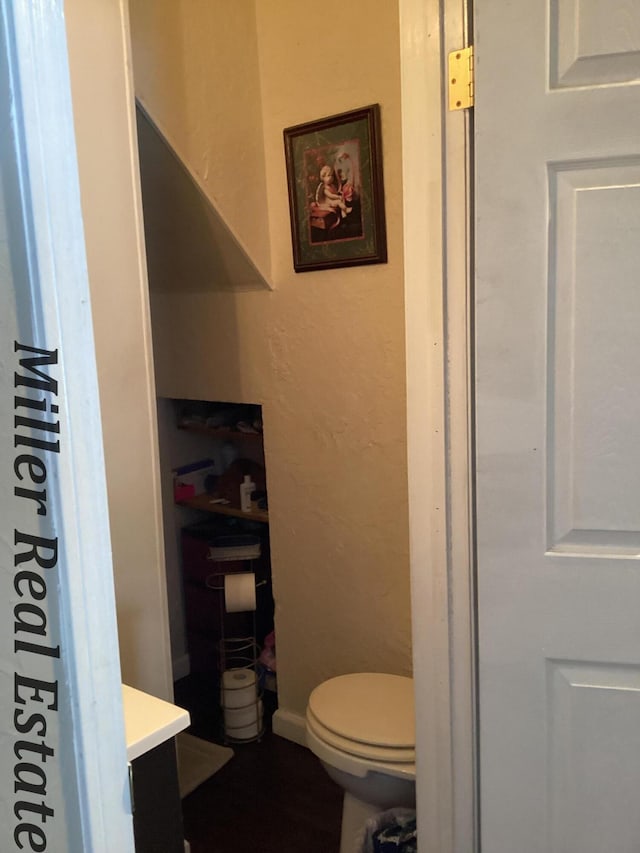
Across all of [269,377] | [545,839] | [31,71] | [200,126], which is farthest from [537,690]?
[200,126]

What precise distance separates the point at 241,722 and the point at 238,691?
0.36ft

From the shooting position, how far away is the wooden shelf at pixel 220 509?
269 cm

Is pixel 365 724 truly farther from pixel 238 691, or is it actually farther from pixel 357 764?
pixel 238 691

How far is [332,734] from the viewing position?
69.7 inches

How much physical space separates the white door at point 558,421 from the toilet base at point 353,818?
0.52 metres

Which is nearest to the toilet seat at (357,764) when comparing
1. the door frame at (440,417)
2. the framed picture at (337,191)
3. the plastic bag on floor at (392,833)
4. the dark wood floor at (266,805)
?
the plastic bag on floor at (392,833)

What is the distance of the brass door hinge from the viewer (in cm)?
120

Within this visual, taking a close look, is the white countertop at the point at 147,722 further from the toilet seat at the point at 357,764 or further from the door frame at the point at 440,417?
the toilet seat at the point at 357,764

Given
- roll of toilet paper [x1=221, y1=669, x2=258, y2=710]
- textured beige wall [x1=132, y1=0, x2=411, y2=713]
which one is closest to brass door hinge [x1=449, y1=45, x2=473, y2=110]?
textured beige wall [x1=132, y1=0, x2=411, y2=713]

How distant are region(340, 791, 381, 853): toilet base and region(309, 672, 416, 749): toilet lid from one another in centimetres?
19

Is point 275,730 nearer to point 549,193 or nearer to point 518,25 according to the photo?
point 549,193

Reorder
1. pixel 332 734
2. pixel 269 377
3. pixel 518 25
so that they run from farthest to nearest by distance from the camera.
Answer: pixel 269 377 → pixel 332 734 → pixel 518 25

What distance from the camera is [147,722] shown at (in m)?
1.01

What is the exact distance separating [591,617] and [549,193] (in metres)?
0.69
